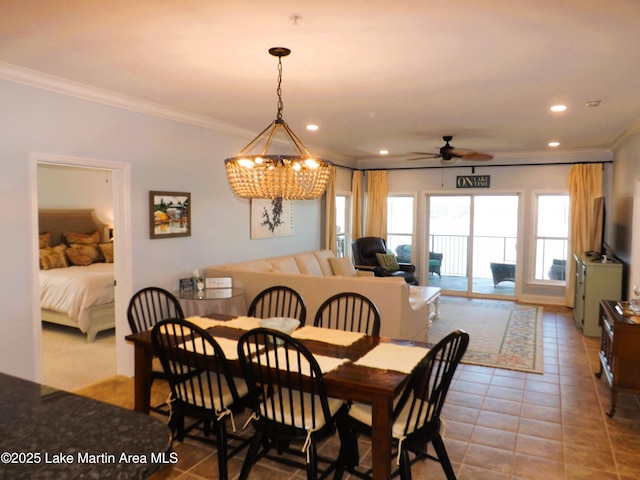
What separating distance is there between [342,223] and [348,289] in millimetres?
4353

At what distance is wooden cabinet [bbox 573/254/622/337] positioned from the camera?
548cm

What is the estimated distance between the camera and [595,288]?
5551mm

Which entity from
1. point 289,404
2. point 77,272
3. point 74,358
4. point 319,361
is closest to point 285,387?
point 289,404

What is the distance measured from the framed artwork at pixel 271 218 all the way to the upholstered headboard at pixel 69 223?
3.05m

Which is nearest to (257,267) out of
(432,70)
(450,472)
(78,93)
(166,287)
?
A: (166,287)

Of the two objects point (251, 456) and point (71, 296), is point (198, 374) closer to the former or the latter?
point (251, 456)

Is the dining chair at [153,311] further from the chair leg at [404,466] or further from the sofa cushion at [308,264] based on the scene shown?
the sofa cushion at [308,264]

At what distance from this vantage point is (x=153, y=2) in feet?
7.08

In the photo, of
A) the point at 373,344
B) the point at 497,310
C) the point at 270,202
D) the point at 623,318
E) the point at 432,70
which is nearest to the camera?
the point at 373,344

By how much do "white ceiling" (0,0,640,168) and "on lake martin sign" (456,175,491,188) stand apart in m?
3.03

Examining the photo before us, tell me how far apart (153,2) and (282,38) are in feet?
2.41

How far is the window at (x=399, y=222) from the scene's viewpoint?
8773mm

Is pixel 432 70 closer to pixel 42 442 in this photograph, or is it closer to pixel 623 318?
pixel 623 318

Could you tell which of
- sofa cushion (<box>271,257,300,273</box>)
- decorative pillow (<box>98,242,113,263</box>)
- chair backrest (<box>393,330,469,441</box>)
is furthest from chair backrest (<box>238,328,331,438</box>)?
decorative pillow (<box>98,242,113,263</box>)
